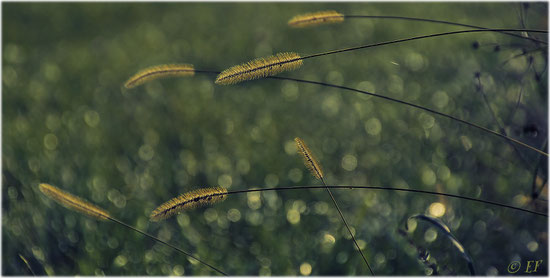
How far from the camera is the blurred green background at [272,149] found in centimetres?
162

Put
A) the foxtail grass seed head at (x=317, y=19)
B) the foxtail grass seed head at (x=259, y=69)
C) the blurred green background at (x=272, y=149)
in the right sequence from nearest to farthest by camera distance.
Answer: the foxtail grass seed head at (x=259, y=69), the foxtail grass seed head at (x=317, y=19), the blurred green background at (x=272, y=149)

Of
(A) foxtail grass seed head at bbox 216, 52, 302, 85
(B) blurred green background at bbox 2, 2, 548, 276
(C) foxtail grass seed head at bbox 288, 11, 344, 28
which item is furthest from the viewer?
(B) blurred green background at bbox 2, 2, 548, 276

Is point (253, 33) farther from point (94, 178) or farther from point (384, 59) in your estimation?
point (94, 178)

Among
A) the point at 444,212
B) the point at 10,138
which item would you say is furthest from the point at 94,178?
the point at 444,212

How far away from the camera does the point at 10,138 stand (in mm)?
2332

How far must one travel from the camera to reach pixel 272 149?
235 centimetres

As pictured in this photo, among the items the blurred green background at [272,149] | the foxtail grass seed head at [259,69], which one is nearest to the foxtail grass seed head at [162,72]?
the foxtail grass seed head at [259,69]

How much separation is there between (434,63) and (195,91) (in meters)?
1.48

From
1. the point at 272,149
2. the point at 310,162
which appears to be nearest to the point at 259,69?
Answer: the point at 310,162

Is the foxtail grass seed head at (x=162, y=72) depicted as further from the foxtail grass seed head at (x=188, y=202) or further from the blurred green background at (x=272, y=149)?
the blurred green background at (x=272, y=149)

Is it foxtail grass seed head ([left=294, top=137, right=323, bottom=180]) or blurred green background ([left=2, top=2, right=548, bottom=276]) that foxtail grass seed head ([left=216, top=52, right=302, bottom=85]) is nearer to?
foxtail grass seed head ([left=294, top=137, right=323, bottom=180])

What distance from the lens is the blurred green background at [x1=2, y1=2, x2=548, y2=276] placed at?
1.62m

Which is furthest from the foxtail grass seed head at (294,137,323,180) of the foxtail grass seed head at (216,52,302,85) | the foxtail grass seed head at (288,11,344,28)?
the foxtail grass seed head at (288,11,344,28)

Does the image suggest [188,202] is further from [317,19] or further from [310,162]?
[317,19]
